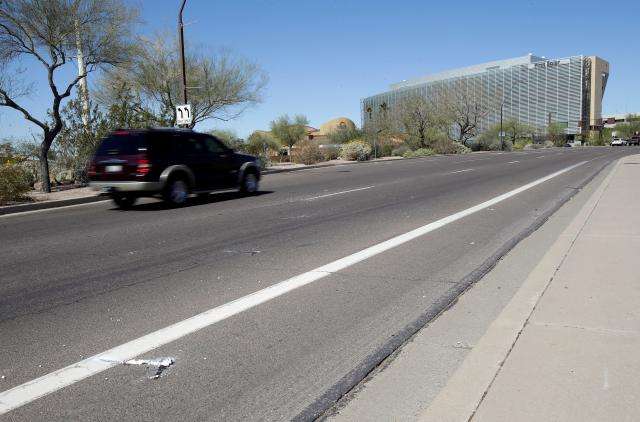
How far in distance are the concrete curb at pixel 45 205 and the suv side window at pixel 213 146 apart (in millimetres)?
3397

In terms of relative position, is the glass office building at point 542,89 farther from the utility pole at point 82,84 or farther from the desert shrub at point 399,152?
the utility pole at point 82,84

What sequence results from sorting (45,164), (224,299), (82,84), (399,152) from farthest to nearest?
1. (399,152)
2. (82,84)
3. (45,164)
4. (224,299)

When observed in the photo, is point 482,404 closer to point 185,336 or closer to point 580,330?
point 580,330

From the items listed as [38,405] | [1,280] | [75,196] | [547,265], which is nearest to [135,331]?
[38,405]

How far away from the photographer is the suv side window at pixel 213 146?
49.8 ft

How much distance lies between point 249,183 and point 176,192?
2909 mm

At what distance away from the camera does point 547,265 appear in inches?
258

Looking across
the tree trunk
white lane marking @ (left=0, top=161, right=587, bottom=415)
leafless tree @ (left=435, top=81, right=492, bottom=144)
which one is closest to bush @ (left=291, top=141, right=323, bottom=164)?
the tree trunk

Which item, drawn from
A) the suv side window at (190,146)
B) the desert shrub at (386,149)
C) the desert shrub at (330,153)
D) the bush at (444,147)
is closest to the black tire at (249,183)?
the suv side window at (190,146)

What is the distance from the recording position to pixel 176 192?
14109mm

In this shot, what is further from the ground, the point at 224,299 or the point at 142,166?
the point at 142,166

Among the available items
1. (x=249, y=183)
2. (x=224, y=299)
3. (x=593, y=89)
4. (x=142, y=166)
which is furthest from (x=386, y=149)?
(x=593, y=89)

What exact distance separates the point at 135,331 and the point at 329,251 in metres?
3.65

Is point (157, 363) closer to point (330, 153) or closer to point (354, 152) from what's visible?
point (354, 152)
